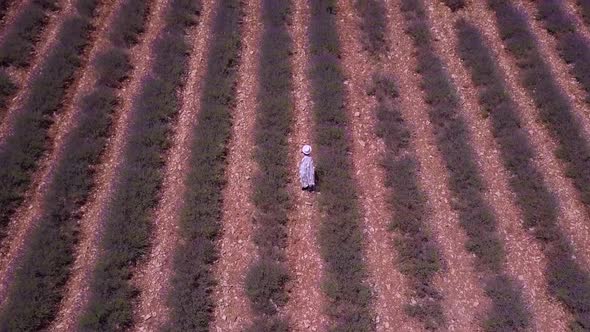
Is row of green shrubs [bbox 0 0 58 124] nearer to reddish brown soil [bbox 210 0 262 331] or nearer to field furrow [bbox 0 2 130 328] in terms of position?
field furrow [bbox 0 2 130 328]

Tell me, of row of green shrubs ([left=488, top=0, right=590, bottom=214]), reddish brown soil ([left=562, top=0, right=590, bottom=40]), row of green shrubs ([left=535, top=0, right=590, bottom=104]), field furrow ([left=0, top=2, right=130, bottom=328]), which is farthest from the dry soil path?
→ reddish brown soil ([left=562, top=0, right=590, bottom=40])

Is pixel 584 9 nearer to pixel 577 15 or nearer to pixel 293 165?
pixel 577 15

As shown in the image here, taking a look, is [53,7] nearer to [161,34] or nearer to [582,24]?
[161,34]

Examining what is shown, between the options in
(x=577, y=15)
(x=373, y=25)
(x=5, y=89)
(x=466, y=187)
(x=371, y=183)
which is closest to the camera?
(x=466, y=187)

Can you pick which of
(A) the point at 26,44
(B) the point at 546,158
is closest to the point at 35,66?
(A) the point at 26,44

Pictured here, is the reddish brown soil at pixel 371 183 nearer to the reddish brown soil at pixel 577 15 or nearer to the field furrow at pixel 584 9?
the reddish brown soil at pixel 577 15

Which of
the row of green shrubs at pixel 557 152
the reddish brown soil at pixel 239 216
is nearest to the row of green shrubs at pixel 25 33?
the reddish brown soil at pixel 239 216

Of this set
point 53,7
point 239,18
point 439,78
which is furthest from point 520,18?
point 53,7

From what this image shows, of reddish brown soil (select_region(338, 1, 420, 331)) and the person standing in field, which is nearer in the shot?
reddish brown soil (select_region(338, 1, 420, 331))
